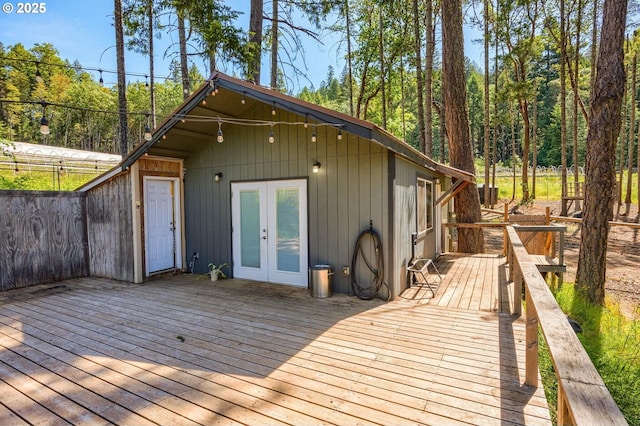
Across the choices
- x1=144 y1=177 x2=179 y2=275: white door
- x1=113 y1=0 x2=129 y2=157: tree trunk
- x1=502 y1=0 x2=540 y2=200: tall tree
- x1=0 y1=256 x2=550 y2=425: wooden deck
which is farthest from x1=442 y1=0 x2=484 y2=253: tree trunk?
x1=113 y1=0 x2=129 y2=157: tree trunk

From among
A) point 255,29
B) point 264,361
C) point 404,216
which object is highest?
point 255,29

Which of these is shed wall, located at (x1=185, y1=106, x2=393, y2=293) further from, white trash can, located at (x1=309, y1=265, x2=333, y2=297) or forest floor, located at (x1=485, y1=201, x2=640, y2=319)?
forest floor, located at (x1=485, y1=201, x2=640, y2=319)

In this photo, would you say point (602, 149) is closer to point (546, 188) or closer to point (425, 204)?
point (425, 204)

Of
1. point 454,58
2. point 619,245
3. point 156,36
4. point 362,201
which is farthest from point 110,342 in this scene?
point 619,245

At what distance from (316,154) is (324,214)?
0.97 meters

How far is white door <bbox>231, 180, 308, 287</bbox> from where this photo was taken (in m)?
5.57

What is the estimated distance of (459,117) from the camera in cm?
852

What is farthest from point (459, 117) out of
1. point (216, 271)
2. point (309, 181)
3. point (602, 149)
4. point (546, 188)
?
point (546, 188)

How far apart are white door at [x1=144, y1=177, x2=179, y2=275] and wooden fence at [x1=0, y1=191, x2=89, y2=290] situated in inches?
60.0

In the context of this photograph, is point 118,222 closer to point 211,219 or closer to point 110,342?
point 211,219

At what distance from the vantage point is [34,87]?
79.7 feet

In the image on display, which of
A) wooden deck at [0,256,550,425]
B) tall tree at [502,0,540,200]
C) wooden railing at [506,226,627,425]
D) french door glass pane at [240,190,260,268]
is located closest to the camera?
wooden railing at [506,226,627,425]

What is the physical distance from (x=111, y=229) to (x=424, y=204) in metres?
6.11

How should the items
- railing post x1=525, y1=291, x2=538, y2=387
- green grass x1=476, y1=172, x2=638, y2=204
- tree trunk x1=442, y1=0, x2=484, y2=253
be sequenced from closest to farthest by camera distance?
1. railing post x1=525, y1=291, x2=538, y2=387
2. tree trunk x1=442, y1=0, x2=484, y2=253
3. green grass x1=476, y1=172, x2=638, y2=204
